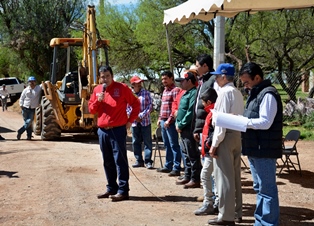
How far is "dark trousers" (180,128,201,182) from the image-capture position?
26.8 feet

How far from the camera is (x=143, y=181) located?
30.1 ft

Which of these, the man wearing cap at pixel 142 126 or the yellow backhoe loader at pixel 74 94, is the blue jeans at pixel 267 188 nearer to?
the man wearing cap at pixel 142 126

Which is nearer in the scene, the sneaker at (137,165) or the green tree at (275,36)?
the sneaker at (137,165)

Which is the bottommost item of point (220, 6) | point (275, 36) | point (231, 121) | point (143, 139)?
point (143, 139)

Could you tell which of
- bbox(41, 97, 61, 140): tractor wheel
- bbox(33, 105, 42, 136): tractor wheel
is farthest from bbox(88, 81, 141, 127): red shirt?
bbox(33, 105, 42, 136): tractor wheel

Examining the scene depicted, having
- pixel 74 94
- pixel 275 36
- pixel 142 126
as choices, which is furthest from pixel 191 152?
pixel 275 36

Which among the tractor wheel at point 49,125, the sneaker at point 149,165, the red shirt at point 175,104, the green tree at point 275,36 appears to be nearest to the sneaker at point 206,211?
the red shirt at point 175,104

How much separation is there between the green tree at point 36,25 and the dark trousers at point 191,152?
2609 cm

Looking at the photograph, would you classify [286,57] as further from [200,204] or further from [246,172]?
[200,204]

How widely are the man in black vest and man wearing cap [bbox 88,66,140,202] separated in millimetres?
2368

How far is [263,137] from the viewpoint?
545cm

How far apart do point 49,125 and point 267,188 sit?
1078 centimetres

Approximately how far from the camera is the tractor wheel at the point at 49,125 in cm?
1541

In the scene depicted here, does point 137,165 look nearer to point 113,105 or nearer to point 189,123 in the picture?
point 189,123
